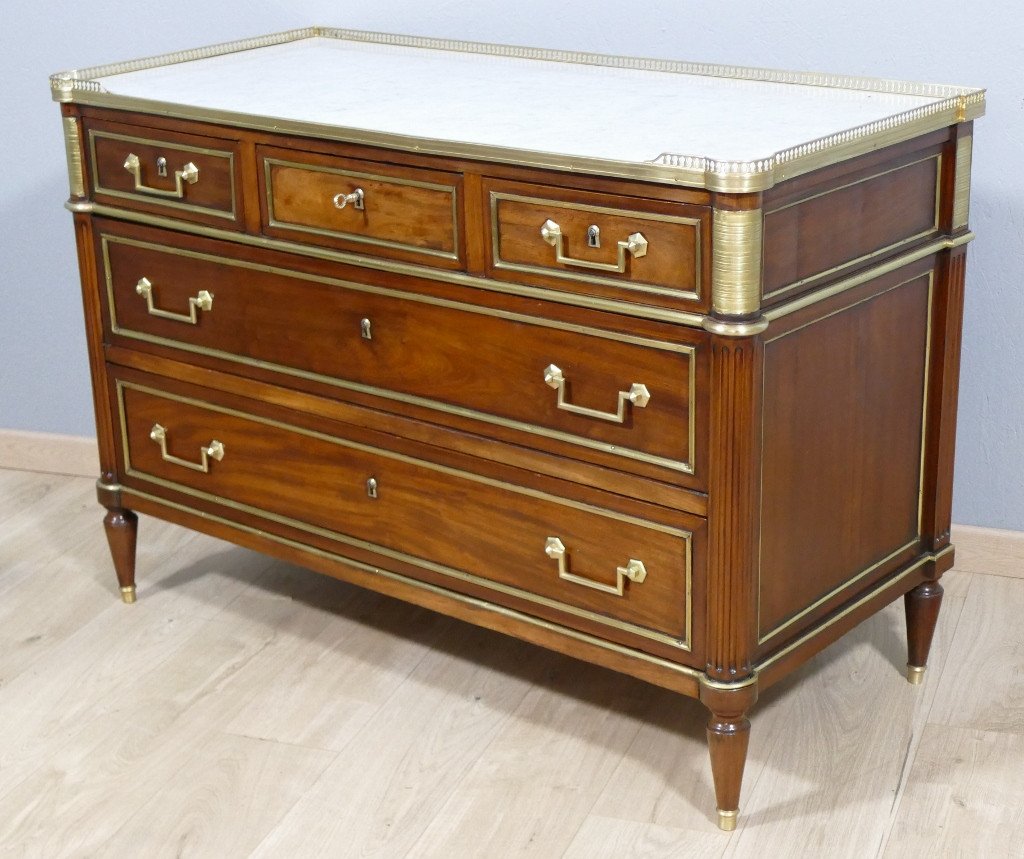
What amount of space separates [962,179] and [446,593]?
1003mm

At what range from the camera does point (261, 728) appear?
2.60m

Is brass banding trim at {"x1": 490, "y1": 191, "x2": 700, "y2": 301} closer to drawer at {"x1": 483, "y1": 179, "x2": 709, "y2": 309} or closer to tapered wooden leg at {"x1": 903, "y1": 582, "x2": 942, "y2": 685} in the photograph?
drawer at {"x1": 483, "y1": 179, "x2": 709, "y2": 309}

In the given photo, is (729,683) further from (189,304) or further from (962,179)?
(189,304)

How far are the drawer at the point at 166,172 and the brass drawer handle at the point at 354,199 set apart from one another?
0.21 meters

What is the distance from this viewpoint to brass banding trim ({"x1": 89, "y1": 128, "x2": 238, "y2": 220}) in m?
2.51

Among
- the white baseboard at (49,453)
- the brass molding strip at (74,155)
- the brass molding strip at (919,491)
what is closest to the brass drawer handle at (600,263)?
the brass molding strip at (919,491)

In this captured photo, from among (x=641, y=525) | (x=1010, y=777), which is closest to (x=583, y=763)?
(x=641, y=525)

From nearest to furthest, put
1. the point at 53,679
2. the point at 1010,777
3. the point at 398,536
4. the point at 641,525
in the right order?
the point at 641,525
the point at 1010,777
the point at 398,536
the point at 53,679

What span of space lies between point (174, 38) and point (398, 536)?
1.32 metres

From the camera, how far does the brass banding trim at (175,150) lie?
2.51 meters

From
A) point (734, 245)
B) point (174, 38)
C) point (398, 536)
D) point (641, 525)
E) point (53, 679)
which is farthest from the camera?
point (174, 38)

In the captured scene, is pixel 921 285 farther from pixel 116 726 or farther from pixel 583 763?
pixel 116 726

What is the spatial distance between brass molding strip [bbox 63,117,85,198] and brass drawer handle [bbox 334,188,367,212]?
23.1 inches

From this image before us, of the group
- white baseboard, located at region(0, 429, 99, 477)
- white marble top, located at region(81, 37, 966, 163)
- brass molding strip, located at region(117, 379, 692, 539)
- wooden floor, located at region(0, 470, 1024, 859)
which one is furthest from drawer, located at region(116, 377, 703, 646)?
white baseboard, located at region(0, 429, 99, 477)
